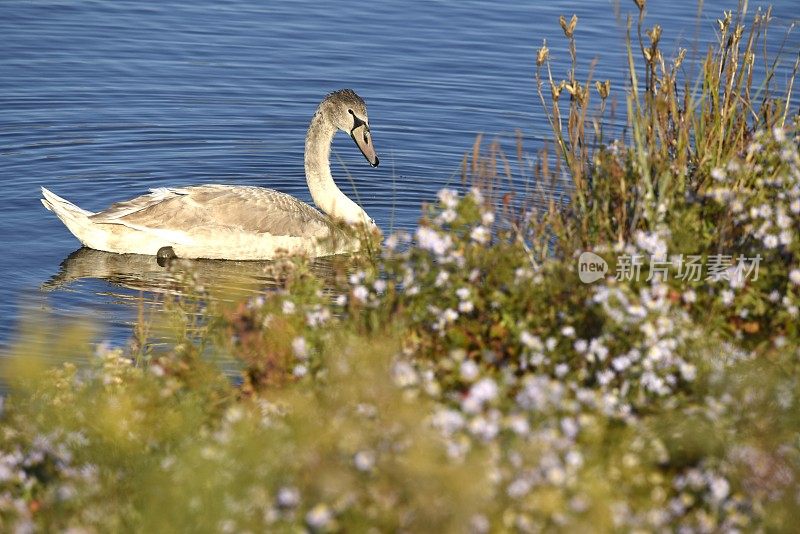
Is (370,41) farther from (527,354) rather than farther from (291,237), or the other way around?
(527,354)

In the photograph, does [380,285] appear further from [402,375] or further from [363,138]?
[363,138]

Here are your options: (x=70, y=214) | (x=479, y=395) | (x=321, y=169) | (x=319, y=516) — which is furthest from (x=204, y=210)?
(x=319, y=516)

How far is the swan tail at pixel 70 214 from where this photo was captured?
34.4 feet

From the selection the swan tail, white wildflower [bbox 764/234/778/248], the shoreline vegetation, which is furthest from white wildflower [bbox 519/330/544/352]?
the swan tail

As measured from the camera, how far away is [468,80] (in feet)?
52.4

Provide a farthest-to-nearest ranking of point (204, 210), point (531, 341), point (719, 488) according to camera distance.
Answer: point (204, 210), point (531, 341), point (719, 488)

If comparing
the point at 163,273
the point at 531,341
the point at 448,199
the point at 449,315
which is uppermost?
the point at 448,199

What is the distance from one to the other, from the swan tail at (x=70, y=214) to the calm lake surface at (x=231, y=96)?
0.24 meters

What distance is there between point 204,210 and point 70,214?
1083 mm

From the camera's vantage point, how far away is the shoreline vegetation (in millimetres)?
4402

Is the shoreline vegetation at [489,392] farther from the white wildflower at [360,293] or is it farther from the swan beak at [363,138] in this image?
the swan beak at [363,138]

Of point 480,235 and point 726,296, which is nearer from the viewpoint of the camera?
point 726,296

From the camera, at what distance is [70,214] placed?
34.5ft

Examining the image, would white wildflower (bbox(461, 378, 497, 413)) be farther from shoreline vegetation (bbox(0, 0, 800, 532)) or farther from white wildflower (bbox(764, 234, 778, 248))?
white wildflower (bbox(764, 234, 778, 248))
